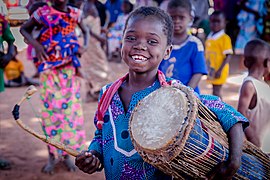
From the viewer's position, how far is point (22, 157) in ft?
13.2

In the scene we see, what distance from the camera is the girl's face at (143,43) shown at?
169cm

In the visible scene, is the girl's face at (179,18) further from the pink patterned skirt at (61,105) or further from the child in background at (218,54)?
the child in background at (218,54)

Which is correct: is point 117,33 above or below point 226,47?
below

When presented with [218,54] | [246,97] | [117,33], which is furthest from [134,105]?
[117,33]

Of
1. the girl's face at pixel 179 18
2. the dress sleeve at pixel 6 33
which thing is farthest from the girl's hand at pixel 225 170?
the dress sleeve at pixel 6 33

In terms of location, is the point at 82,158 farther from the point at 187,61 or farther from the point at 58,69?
the point at 58,69

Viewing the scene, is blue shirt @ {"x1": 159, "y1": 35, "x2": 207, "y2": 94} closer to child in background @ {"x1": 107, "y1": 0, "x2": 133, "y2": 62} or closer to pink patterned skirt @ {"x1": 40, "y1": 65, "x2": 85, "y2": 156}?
pink patterned skirt @ {"x1": 40, "y1": 65, "x2": 85, "y2": 156}

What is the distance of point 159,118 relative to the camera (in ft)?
5.00

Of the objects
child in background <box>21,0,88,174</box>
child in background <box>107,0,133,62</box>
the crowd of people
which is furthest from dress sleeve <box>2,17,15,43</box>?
child in background <box>107,0,133,62</box>

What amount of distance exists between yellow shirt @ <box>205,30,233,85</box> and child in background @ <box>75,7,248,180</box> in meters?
3.20

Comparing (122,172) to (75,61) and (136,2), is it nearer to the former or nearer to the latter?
(75,61)

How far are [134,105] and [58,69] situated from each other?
2.02 metres

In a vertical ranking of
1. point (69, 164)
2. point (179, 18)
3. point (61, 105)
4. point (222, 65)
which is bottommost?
point (69, 164)

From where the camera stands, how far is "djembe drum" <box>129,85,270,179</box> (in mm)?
1450
